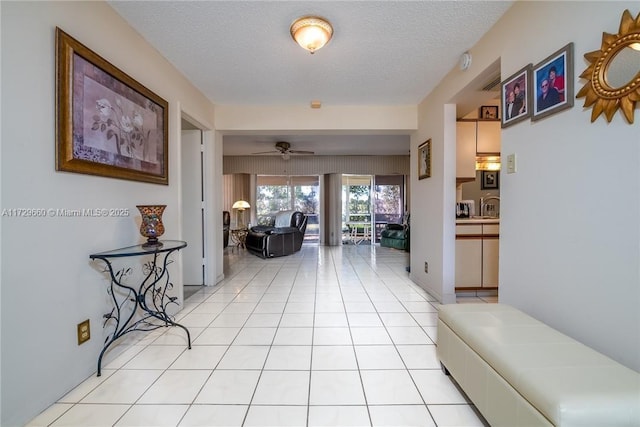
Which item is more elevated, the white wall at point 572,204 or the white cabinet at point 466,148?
the white cabinet at point 466,148

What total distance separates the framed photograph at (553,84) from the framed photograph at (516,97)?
0.05 m

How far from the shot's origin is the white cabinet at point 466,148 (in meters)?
3.25

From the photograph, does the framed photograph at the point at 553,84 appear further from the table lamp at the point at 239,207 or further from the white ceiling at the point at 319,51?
the table lamp at the point at 239,207

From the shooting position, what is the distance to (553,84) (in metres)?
1.46

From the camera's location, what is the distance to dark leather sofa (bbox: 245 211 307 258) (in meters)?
5.64

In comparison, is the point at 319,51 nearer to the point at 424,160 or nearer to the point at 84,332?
the point at 424,160

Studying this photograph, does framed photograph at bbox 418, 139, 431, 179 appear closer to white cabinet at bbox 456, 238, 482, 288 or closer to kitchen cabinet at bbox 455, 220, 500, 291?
kitchen cabinet at bbox 455, 220, 500, 291

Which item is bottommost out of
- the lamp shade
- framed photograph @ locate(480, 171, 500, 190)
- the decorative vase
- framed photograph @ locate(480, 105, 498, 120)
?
the decorative vase

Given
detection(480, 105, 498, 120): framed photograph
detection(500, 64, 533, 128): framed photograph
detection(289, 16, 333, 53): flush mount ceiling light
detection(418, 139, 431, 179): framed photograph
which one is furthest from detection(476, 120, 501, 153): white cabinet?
detection(289, 16, 333, 53): flush mount ceiling light

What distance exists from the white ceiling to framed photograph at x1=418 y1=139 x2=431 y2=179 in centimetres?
60

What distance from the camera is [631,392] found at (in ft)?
Result: 2.78

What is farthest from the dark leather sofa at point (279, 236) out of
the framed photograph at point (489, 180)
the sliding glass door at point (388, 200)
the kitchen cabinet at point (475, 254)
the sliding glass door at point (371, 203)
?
the framed photograph at point (489, 180)

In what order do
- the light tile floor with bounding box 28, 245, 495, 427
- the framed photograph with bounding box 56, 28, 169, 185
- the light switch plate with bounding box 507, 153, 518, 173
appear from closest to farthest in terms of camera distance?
the light tile floor with bounding box 28, 245, 495, 427
the framed photograph with bounding box 56, 28, 169, 185
the light switch plate with bounding box 507, 153, 518, 173

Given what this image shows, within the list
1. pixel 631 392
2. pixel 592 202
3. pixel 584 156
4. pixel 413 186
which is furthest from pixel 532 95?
pixel 413 186
